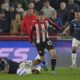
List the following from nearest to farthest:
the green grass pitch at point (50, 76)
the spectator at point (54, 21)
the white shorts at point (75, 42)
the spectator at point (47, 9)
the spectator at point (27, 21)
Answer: the green grass pitch at point (50, 76) → the white shorts at point (75, 42) → the spectator at point (27, 21) → the spectator at point (54, 21) → the spectator at point (47, 9)

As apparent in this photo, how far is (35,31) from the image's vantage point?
583 inches

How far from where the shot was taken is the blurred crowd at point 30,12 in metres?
17.5

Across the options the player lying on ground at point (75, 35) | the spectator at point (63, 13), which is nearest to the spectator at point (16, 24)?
the spectator at point (63, 13)

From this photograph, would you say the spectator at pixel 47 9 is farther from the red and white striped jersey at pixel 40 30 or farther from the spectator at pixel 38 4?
the red and white striped jersey at pixel 40 30

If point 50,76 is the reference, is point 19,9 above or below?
above

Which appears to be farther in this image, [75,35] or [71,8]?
[71,8]

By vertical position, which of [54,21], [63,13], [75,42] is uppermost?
[63,13]

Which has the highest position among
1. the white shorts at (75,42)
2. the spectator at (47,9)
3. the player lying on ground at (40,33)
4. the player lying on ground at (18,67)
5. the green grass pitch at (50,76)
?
the spectator at (47,9)

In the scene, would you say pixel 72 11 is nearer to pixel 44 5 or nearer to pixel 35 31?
pixel 44 5

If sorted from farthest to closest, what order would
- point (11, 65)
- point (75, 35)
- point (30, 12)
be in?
A: point (30, 12) → point (75, 35) → point (11, 65)

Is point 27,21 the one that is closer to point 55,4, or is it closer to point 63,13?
point 63,13

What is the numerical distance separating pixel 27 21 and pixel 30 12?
357 millimetres

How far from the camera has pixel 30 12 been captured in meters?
17.0

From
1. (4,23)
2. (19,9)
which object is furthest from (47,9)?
(4,23)
